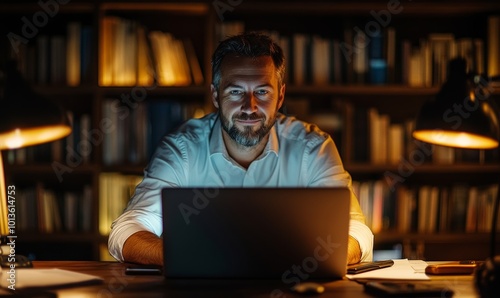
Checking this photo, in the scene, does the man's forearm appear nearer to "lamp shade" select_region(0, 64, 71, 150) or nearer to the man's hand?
"lamp shade" select_region(0, 64, 71, 150)

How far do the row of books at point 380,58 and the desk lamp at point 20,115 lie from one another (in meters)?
1.71

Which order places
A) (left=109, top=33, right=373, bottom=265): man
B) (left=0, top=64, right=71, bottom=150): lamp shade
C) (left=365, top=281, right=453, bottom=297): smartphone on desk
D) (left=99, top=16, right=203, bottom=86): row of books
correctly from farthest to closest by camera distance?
(left=99, top=16, right=203, bottom=86): row of books → (left=109, top=33, right=373, bottom=265): man → (left=0, top=64, right=71, bottom=150): lamp shade → (left=365, top=281, right=453, bottom=297): smartphone on desk

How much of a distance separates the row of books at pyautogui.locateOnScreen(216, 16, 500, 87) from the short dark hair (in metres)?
1.03

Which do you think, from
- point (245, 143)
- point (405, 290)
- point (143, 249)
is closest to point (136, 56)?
point (245, 143)

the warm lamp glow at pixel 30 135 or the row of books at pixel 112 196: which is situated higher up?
the warm lamp glow at pixel 30 135

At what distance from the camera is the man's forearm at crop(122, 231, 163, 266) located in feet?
6.10

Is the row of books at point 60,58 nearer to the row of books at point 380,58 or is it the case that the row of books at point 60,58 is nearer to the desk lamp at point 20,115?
the row of books at point 380,58

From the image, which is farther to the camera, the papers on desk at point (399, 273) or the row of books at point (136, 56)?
the row of books at point (136, 56)

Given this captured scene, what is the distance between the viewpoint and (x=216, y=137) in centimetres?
247

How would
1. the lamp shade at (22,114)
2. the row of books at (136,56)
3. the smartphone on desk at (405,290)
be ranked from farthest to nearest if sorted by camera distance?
the row of books at (136,56) → the lamp shade at (22,114) → the smartphone on desk at (405,290)

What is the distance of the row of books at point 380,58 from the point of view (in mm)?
3469

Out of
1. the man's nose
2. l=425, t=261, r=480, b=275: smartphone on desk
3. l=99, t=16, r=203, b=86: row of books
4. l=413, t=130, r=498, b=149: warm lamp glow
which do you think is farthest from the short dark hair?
l=99, t=16, r=203, b=86: row of books

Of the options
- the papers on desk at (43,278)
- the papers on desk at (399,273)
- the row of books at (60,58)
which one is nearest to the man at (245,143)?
the papers on desk at (399,273)

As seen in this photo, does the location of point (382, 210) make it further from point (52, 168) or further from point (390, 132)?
point (52, 168)
